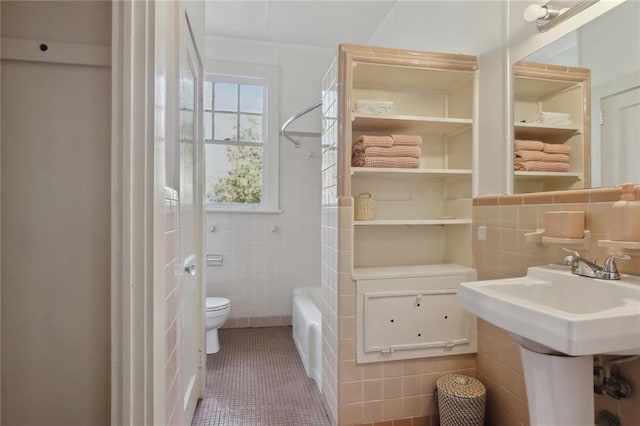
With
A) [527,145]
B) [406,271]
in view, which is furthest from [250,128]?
[527,145]

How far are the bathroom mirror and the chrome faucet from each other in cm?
29

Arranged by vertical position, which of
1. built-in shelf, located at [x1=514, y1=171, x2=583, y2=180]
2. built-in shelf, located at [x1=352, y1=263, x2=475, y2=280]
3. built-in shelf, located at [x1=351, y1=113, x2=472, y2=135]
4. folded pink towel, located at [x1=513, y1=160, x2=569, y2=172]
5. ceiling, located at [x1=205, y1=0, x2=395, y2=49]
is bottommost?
built-in shelf, located at [x1=352, y1=263, x2=475, y2=280]

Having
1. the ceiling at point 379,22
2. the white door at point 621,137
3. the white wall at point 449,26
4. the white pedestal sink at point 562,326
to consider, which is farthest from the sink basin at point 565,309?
the white wall at point 449,26

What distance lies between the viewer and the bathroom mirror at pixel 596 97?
1110 millimetres

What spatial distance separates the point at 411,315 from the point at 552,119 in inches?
45.7

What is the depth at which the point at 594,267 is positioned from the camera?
42.8 inches

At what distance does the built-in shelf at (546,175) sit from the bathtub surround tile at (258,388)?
1.46 meters

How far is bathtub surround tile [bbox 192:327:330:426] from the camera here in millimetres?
1849

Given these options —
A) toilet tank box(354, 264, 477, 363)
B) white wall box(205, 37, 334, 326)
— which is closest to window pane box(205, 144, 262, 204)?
white wall box(205, 37, 334, 326)

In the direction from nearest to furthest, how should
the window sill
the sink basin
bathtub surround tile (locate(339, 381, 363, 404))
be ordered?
1. the sink basin
2. bathtub surround tile (locate(339, 381, 363, 404))
3. the window sill

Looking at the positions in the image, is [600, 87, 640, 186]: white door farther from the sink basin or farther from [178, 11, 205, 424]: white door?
[178, 11, 205, 424]: white door

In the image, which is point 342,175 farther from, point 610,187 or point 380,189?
point 610,187

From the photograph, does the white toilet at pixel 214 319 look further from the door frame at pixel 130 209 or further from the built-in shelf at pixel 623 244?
the built-in shelf at pixel 623 244

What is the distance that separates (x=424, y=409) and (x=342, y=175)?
136 cm
